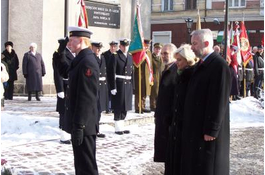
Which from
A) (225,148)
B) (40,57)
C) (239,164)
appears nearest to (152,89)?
(40,57)

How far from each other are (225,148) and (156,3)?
127 ft

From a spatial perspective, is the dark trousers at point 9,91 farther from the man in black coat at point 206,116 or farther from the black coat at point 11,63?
the man in black coat at point 206,116

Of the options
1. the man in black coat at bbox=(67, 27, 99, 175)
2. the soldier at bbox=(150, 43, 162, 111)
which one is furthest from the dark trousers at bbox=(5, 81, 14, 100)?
the man in black coat at bbox=(67, 27, 99, 175)

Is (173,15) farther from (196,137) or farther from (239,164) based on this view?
(196,137)

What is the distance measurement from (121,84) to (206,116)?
5.77 m

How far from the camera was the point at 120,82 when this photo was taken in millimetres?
10367

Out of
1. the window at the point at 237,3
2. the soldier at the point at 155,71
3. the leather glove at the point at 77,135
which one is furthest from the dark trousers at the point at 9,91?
the window at the point at 237,3

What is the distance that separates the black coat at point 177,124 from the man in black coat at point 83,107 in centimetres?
90

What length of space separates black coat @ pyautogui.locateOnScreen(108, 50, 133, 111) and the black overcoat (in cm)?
501

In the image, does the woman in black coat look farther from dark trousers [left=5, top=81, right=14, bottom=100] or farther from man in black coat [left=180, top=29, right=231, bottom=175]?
man in black coat [left=180, top=29, right=231, bottom=175]

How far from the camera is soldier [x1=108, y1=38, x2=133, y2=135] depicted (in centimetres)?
999

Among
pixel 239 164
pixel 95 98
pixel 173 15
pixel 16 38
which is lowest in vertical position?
pixel 239 164

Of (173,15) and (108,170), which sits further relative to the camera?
(173,15)

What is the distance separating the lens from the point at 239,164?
749 centimetres
